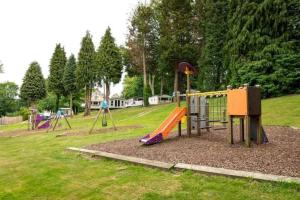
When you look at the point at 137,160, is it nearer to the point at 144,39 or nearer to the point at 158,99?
the point at 144,39

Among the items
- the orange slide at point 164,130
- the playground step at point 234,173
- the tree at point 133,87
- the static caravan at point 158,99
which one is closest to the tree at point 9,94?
the tree at point 133,87

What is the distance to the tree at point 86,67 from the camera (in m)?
42.2

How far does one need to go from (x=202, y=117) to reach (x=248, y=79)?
15.5m

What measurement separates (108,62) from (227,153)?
3447 cm

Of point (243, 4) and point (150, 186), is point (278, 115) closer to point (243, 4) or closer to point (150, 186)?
point (150, 186)

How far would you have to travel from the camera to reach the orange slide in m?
8.78

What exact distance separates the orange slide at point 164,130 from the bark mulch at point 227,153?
198mm

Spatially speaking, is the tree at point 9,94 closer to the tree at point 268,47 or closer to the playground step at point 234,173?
the tree at point 268,47

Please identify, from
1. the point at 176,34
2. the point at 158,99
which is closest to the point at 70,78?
the point at 158,99

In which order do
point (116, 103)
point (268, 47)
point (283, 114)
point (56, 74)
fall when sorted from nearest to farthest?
point (283, 114)
point (268, 47)
point (56, 74)
point (116, 103)

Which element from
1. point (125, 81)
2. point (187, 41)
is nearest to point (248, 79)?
point (187, 41)

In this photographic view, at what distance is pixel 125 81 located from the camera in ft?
258

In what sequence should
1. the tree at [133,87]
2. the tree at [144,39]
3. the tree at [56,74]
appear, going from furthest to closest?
the tree at [133,87], the tree at [56,74], the tree at [144,39]

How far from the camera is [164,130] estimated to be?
9.16 m
